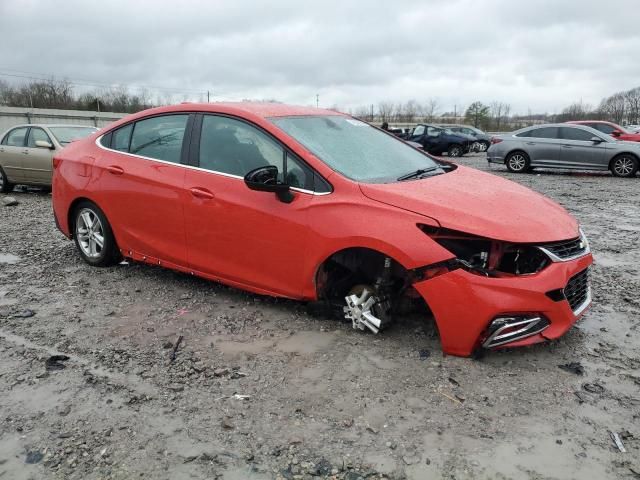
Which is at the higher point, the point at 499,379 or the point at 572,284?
the point at 572,284

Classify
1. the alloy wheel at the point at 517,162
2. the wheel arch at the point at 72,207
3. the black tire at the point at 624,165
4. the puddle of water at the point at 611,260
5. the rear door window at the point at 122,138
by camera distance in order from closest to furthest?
the rear door window at the point at 122,138 < the wheel arch at the point at 72,207 < the puddle of water at the point at 611,260 < the black tire at the point at 624,165 < the alloy wheel at the point at 517,162

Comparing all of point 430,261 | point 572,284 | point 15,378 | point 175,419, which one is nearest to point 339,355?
point 430,261

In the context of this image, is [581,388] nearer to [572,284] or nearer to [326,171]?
[572,284]

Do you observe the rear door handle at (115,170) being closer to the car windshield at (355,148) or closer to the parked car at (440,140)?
the car windshield at (355,148)

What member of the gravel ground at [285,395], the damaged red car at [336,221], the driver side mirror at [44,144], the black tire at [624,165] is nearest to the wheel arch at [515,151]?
the black tire at [624,165]

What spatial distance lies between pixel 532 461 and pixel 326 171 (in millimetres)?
2135

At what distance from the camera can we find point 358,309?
3.70 m

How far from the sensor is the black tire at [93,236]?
5.04 metres

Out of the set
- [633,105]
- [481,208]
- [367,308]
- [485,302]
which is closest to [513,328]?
[485,302]

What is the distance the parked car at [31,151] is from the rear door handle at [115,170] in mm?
6382

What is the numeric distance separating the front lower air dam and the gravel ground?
0.20 meters

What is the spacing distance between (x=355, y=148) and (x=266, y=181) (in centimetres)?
87

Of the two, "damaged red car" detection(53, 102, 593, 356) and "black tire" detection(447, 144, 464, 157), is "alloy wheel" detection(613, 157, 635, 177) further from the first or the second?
"damaged red car" detection(53, 102, 593, 356)

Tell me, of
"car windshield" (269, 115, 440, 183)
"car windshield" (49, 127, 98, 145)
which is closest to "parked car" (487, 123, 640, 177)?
→ "car windshield" (49, 127, 98, 145)
